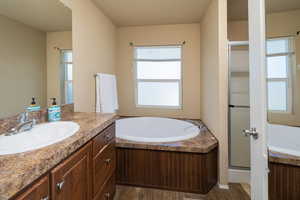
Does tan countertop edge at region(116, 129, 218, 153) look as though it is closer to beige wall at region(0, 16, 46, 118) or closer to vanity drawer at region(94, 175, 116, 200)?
vanity drawer at region(94, 175, 116, 200)

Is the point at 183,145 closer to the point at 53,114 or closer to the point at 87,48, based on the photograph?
the point at 53,114

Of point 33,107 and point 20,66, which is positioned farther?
point 33,107

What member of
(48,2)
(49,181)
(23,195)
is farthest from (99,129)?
(48,2)

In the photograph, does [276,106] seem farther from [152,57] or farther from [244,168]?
[152,57]

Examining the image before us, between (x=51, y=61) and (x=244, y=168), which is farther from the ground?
(x=51, y=61)

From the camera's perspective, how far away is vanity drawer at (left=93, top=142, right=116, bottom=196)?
1.15 m

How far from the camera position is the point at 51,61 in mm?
1441

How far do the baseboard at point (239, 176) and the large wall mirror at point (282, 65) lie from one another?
4.36 feet

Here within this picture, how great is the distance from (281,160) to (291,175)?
0.08m

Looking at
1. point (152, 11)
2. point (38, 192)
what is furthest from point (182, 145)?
point (152, 11)

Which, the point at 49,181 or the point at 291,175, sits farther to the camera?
the point at 291,175

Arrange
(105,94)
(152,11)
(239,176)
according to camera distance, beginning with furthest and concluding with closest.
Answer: (152,11) < (105,94) < (239,176)

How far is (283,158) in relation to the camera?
84cm

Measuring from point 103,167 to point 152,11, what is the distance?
243 cm
